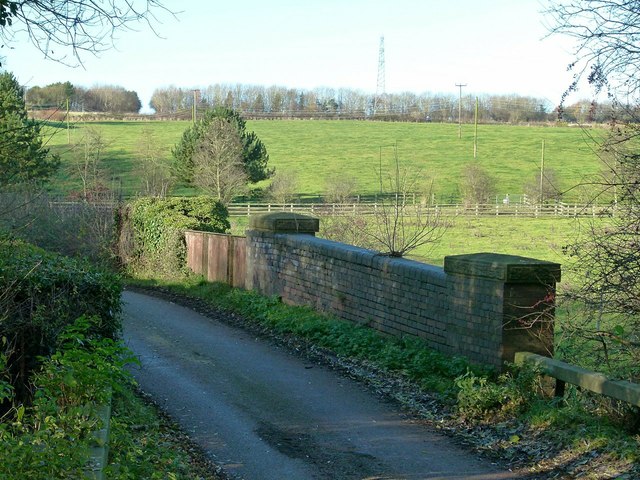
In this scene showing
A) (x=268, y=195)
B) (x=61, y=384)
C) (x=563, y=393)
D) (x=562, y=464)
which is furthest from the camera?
(x=268, y=195)

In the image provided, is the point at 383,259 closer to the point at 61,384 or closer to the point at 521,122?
the point at 61,384

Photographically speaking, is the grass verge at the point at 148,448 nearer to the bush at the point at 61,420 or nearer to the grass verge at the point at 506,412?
the bush at the point at 61,420

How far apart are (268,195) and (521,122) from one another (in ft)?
188

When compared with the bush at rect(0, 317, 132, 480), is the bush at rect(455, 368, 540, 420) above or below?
below

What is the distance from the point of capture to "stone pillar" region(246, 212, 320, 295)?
694 inches

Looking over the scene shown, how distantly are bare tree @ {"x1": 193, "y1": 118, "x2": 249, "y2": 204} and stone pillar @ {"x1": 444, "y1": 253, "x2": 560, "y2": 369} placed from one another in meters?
44.9

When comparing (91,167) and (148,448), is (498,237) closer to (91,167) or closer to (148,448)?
(91,167)

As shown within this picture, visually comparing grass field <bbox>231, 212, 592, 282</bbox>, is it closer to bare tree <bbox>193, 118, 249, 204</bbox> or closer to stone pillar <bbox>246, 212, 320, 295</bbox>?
bare tree <bbox>193, 118, 249, 204</bbox>

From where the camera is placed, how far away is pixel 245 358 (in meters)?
12.8

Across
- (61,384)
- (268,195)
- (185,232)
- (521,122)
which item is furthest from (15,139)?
(521,122)

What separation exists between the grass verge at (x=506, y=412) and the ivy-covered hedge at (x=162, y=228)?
40.2ft

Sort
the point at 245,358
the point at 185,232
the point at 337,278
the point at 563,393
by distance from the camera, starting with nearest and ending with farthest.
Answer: the point at 563,393, the point at 245,358, the point at 337,278, the point at 185,232

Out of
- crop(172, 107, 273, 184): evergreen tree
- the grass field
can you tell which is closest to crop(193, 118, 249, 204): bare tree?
crop(172, 107, 273, 184): evergreen tree

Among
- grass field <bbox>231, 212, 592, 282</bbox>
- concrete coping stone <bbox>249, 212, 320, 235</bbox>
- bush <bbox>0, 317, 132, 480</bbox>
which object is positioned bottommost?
grass field <bbox>231, 212, 592, 282</bbox>
